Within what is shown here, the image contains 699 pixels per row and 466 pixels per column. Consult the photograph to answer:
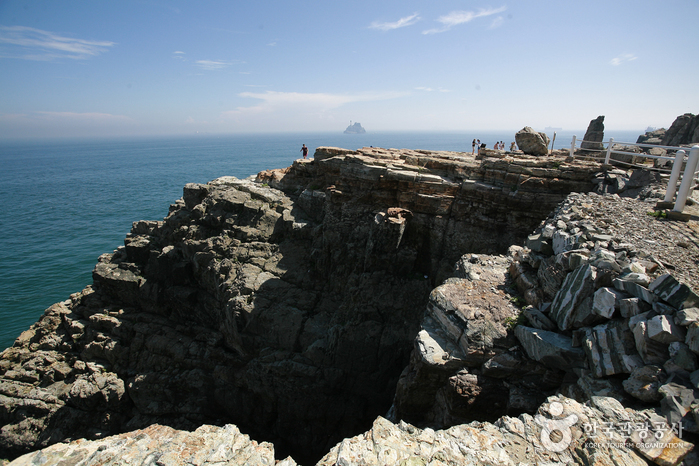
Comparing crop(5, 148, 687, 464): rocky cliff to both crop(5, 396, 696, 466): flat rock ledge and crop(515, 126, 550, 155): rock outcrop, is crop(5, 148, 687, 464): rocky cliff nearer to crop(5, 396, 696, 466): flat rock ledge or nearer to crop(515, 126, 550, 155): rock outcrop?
crop(515, 126, 550, 155): rock outcrop

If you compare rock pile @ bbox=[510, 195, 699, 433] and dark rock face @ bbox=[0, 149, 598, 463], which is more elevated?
rock pile @ bbox=[510, 195, 699, 433]

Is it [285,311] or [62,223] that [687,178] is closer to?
[285,311]

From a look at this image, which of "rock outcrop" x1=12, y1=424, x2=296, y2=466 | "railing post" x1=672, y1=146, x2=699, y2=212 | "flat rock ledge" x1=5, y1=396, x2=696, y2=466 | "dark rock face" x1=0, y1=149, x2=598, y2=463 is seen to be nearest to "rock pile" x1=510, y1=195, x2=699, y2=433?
"flat rock ledge" x1=5, y1=396, x2=696, y2=466

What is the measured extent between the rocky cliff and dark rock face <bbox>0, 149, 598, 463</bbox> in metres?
0.07

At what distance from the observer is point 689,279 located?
5.89 meters

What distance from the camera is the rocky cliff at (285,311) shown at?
1669 centimetres

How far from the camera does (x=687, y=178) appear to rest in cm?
828

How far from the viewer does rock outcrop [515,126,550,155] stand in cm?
2056

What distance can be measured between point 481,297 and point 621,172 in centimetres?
1126

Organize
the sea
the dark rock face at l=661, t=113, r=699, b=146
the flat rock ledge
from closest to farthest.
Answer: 1. the flat rock ledge
2. the dark rock face at l=661, t=113, r=699, b=146
3. the sea

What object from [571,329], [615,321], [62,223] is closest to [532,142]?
[571,329]

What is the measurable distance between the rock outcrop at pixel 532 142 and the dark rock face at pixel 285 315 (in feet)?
12.9

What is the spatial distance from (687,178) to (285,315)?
632 inches

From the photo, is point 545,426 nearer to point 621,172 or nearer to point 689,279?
point 689,279
